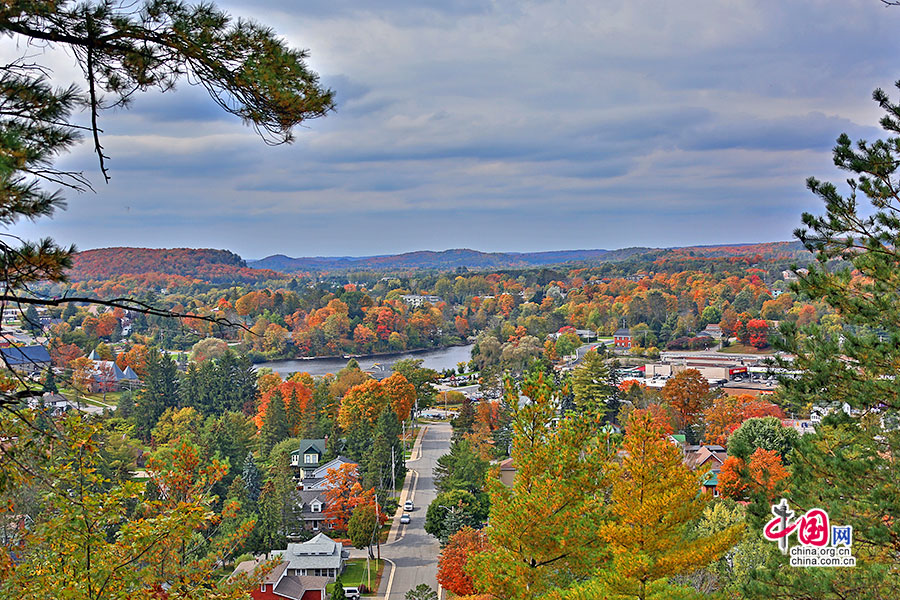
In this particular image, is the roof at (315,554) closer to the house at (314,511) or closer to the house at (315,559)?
the house at (315,559)

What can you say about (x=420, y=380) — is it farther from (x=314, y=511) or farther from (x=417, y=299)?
(x=417, y=299)

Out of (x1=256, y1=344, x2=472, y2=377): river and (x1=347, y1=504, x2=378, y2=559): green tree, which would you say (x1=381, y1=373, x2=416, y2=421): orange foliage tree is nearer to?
(x1=347, y1=504, x2=378, y2=559): green tree

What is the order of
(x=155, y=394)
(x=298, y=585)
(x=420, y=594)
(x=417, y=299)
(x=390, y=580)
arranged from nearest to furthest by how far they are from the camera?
1. (x=420, y=594)
2. (x=298, y=585)
3. (x=390, y=580)
4. (x=155, y=394)
5. (x=417, y=299)

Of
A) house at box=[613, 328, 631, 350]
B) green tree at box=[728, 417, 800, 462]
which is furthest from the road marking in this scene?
house at box=[613, 328, 631, 350]

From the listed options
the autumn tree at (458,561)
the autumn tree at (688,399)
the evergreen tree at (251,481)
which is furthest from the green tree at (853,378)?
the autumn tree at (688,399)

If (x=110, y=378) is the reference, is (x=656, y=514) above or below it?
above

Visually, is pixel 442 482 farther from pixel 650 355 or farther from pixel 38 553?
pixel 650 355

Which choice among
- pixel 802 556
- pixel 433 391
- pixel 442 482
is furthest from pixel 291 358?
pixel 802 556

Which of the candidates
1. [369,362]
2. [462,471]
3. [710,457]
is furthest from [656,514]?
[369,362]
